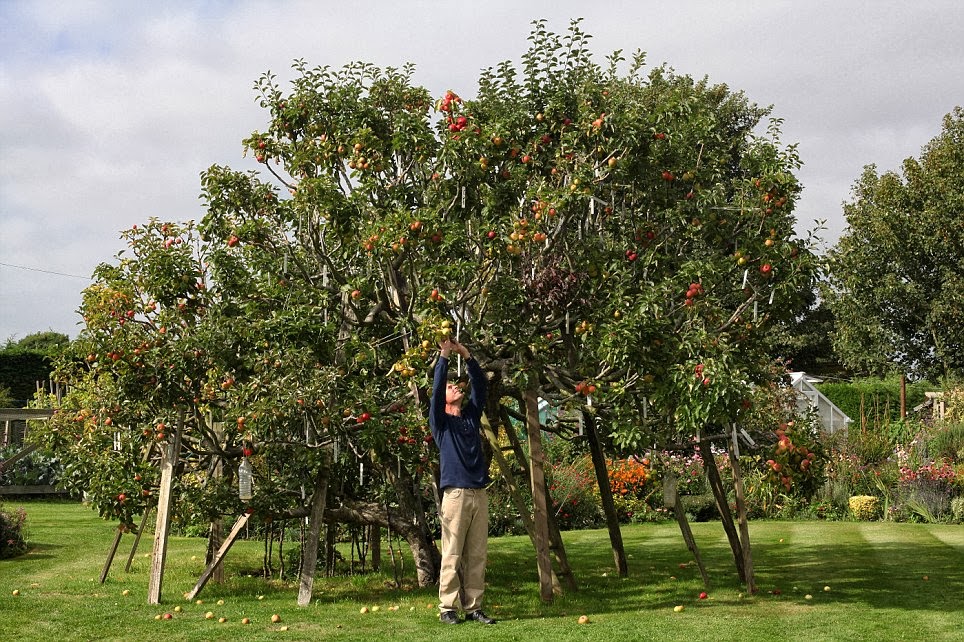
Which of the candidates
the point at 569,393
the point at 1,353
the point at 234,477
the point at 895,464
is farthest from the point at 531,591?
the point at 1,353

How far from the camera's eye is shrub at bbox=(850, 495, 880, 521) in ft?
58.9

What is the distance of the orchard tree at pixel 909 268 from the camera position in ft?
99.7

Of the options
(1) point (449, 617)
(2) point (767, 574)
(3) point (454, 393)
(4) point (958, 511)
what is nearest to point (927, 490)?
(4) point (958, 511)

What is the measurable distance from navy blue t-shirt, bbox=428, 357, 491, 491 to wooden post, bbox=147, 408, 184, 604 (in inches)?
108

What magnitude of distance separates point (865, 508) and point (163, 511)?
12.9 m

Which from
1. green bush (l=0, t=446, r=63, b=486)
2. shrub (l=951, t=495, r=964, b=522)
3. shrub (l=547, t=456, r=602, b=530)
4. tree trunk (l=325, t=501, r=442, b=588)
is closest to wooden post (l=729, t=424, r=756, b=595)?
tree trunk (l=325, t=501, r=442, b=588)

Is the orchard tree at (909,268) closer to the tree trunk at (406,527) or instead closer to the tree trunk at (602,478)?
the tree trunk at (602,478)

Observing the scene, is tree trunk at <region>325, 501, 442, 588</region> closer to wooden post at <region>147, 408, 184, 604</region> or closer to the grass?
the grass

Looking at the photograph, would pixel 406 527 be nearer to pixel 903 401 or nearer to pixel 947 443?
pixel 947 443

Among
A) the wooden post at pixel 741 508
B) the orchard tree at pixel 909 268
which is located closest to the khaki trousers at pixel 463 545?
the wooden post at pixel 741 508

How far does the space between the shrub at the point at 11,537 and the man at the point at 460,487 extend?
7.02 meters

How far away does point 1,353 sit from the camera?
96.3ft

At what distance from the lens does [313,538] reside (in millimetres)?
9289

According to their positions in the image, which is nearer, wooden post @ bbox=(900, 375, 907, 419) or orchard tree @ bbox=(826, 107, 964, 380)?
wooden post @ bbox=(900, 375, 907, 419)
